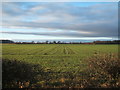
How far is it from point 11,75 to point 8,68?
0.38m

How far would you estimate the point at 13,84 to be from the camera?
671cm

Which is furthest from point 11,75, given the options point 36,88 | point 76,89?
point 76,89

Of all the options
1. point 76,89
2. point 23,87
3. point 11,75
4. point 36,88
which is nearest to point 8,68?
point 11,75

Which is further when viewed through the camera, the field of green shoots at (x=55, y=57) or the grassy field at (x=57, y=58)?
the field of green shoots at (x=55, y=57)

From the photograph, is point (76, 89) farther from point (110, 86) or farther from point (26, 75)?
point (26, 75)

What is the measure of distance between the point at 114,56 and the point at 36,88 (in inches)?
194

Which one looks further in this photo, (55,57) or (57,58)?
(55,57)

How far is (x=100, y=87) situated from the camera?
261 inches

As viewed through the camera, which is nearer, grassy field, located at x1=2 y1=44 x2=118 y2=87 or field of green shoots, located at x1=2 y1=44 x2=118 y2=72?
grassy field, located at x1=2 y1=44 x2=118 y2=87

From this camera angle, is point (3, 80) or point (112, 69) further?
point (112, 69)

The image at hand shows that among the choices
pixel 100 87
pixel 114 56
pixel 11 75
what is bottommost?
pixel 100 87

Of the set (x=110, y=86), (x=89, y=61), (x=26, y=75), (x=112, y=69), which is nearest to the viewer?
(x=110, y=86)

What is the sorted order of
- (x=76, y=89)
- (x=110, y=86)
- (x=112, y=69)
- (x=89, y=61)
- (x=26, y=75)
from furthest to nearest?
(x=89, y=61)
(x=112, y=69)
(x=26, y=75)
(x=110, y=86)
(x=76, y=89)

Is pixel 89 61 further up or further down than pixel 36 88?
further up
